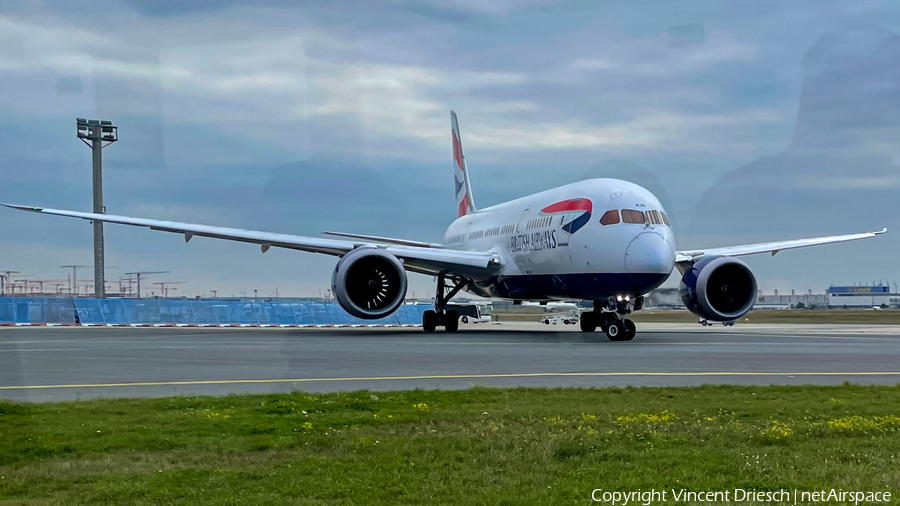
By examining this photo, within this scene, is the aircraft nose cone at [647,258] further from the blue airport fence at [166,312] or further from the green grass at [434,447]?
the blue airport fence at [166,312]

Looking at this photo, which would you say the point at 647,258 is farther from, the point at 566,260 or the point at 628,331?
the point at 566,260

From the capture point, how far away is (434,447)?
A: 27.8 ft

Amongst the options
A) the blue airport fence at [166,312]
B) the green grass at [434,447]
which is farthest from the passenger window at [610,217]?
the blue airport fence at [166,312]

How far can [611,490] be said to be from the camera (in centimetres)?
676

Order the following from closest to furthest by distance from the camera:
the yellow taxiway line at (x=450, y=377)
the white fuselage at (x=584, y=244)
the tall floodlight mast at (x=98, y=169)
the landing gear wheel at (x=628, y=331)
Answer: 1. the yellow taxiway line at (x=450, y=377)
2. the white fuselage at (x=584, y=244)
3. the landing gear wheel at (x=628, y=331)
4. the tall floodlight mast at (x=98, y=169)

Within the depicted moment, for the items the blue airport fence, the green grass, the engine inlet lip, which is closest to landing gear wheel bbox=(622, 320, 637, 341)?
the engine inlet lip

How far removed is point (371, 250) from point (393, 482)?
922 inches

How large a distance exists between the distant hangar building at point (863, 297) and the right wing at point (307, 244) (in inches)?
5629

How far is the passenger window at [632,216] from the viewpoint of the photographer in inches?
1097

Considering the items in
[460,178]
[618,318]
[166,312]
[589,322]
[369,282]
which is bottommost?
[589,322]

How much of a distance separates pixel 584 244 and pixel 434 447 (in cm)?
2095

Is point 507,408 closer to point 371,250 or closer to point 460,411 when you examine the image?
point 460,411

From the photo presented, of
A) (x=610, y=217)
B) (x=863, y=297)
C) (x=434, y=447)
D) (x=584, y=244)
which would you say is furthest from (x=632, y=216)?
(x=863, y=297)

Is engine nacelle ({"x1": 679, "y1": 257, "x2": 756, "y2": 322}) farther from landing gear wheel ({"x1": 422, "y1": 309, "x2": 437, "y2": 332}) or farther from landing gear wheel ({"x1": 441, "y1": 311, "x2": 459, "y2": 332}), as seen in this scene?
landing gear wheel ({"x1": 422, "y1": 309, "x2": 437, "y2": 332})
